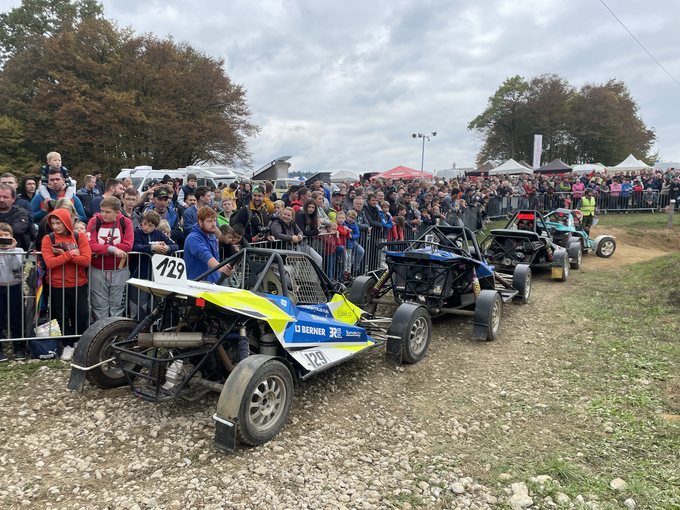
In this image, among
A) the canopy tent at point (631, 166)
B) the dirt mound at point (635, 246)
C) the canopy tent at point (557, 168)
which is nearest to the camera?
the dirt mound at point (635, 246)

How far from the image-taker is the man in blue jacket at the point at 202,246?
5223 millimetres

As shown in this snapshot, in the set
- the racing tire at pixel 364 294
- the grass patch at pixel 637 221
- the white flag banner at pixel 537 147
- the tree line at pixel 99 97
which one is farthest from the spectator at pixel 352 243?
the white flag banner at pixel 537 147

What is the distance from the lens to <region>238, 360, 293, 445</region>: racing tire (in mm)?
3531

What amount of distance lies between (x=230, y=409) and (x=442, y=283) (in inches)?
167

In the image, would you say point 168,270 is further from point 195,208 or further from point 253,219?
point 253,219

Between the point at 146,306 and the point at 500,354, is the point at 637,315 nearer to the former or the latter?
the point at 500,354

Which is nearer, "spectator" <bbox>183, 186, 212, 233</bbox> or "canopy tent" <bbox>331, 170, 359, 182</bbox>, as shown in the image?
"spectator" <bbox>183, 186, 212, 233</bbox>

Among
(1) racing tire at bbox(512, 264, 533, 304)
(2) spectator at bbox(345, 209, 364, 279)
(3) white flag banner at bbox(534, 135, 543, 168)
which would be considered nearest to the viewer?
(1) racing tire at bbox(512, 264, 533, 304)

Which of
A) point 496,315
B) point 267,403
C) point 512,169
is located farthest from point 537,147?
point 267,403

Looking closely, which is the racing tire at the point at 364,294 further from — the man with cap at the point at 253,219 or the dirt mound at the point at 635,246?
the dirt mound at the point at 635,246

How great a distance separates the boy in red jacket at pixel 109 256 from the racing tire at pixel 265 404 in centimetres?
263

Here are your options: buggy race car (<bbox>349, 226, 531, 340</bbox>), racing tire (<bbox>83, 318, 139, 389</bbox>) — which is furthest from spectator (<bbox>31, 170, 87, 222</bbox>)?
buggy race car (<bbox>349, 226, 531, 340</bbox>)

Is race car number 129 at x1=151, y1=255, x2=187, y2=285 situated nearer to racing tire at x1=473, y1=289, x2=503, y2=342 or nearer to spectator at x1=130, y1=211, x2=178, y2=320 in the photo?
spectator at x1=130, y1=211, x2=178, y2=320

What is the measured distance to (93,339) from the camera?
4.25 m
